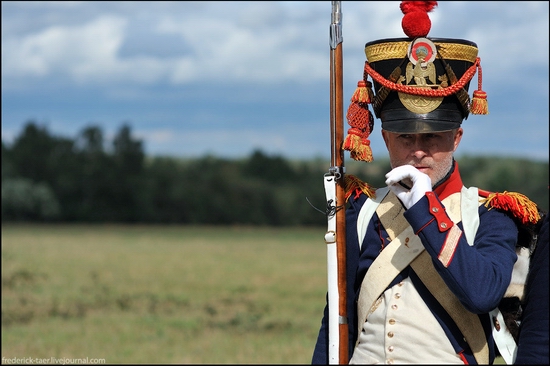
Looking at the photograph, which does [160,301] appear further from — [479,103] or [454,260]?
[454,260]

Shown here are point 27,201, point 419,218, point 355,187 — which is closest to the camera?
point 419,218

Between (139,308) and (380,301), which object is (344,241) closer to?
(380,301)

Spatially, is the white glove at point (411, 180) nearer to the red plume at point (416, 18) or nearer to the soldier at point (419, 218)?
the soldier at point (419, 218)

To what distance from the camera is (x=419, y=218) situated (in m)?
3.76

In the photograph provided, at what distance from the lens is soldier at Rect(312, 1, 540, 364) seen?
12.6 ft

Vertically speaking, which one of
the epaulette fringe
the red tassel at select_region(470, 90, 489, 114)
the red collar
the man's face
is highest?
the red tassel at select_region(470, 90, 489, 114)

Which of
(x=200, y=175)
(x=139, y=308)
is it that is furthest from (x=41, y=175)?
(x=139, y=308)

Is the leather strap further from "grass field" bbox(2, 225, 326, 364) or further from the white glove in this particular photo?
"grass field" bbox(2, 225, 326, 364)

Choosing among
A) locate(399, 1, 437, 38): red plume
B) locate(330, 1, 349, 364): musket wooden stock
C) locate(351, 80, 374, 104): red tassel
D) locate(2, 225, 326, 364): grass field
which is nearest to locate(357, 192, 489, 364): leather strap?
locate(330, 1, 349, 364): musket wooden stock

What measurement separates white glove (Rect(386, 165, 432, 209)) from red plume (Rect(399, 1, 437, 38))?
0.64 m

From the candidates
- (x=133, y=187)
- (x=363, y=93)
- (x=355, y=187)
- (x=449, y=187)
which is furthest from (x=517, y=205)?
(x=133, y=187)

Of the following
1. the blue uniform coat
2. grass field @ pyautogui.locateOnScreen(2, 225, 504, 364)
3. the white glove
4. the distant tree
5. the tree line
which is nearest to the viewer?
the blue uniform coat

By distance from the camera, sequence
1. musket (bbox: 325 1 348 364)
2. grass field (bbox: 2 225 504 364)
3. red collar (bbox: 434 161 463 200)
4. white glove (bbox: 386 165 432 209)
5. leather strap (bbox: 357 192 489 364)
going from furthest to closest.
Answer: grass field (bbox: 2 225 504 364) → red collar (bbox: 434 161 463 200) → musket (bbox: 325 1 348 364) → leather strap (bbox: 357 192 489 364) → white glove (bbox: 386 165 432 209)

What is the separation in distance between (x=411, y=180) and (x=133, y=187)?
4444 centimetres
